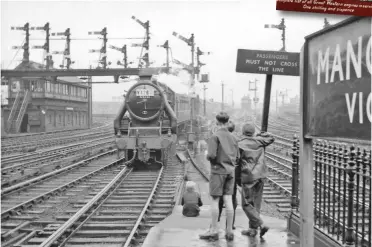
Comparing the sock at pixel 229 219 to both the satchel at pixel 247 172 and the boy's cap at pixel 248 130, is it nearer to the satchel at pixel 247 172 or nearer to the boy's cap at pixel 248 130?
the satchel at pixel 247 172

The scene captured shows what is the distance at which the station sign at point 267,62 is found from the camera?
4594 millimetres

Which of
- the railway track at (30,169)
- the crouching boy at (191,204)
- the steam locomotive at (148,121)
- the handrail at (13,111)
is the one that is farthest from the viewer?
the handrail at (13,111)

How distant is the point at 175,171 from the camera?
47.7 ft

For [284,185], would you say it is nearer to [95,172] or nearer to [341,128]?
[95,172]

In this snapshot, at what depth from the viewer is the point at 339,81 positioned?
2320 millimetres

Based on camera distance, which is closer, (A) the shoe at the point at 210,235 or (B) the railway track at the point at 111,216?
(A) the shoe at the point at 210,235

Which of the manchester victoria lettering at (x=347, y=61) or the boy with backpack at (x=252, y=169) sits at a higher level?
the manchester victoria lettering at (x=347, y=61)

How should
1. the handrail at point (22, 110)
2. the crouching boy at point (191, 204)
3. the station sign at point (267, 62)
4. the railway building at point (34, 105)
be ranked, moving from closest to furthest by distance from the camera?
the station sign at point (267, 62)
the crouching boy at point (191, 204)
the handrail at point (22, 110)
the railway building at point (34, 105)

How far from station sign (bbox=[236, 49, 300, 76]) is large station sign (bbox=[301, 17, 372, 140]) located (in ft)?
6.13

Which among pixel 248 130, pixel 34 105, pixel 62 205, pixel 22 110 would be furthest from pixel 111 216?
pixel 34 105

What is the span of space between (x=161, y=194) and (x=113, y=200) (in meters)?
1.44

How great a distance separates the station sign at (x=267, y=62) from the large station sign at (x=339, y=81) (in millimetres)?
1867

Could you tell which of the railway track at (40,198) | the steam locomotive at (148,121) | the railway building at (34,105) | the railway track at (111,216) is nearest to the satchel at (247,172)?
the railway track at (111,216)

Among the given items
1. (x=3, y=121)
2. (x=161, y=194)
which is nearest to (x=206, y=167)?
(x=161, y=194)
